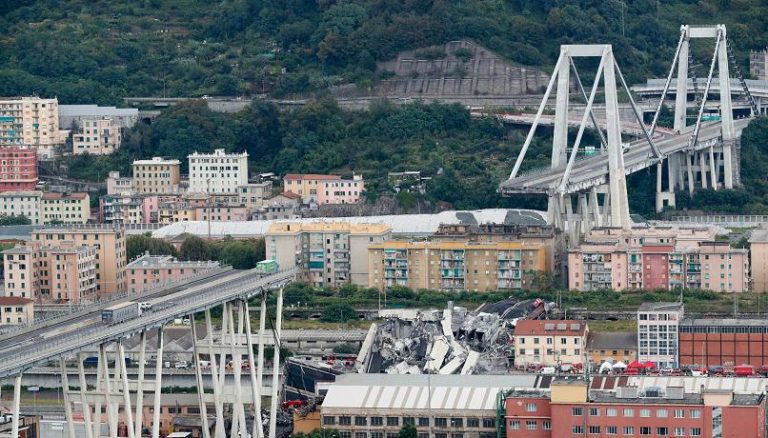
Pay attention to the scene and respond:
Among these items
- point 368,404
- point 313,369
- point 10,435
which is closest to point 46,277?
point 313,369

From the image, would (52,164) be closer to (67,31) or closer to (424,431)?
(67,31)

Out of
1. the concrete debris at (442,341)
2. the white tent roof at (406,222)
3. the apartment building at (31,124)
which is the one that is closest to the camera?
the concrete debris at (442,341)

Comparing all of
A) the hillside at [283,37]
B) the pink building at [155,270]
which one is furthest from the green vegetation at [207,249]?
the hillside at [283,37]

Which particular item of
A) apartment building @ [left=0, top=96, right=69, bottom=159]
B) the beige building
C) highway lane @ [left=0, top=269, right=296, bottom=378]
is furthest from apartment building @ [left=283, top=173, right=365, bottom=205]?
highway lane @ [left=0, top=269, right=296, bottom=378]

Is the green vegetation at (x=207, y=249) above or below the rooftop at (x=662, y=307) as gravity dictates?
above

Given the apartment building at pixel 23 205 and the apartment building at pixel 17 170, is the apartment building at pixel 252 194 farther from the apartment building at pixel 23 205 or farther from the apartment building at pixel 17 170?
the apartment building at pixel 17 170
